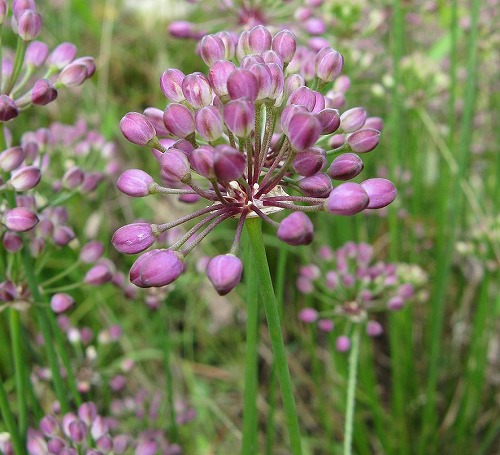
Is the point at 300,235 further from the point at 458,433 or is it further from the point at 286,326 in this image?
the point at 286,326

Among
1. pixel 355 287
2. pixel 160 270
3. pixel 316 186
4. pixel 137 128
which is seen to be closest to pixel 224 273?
pixel 160 270

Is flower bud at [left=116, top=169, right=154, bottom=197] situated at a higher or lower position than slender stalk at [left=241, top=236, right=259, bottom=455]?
higher

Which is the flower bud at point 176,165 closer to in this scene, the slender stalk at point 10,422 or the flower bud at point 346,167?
the flower bud at point 346,167

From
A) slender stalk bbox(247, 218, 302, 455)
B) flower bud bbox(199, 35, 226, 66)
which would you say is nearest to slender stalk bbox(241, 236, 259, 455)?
slender stalk bbox(247, 218, 302, 455)

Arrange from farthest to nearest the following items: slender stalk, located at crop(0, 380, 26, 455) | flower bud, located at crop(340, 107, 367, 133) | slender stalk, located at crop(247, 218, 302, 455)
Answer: slender stalk, located at crop(0, 380, 26, 455) → flower bud, located at crop(340, 107, 367, 133) → slender stalk, located at crop(247, 218, 302, 455)

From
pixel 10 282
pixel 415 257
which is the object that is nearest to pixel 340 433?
pixel 415 257

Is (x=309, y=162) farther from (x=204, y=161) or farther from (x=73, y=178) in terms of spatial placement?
(x=73, y=178)

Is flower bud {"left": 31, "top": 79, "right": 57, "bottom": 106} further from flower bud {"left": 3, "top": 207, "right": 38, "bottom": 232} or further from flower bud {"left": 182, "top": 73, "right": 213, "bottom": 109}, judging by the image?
flower bud {"left": 182, "top": 73, "right": 213, "bottom": 109}
